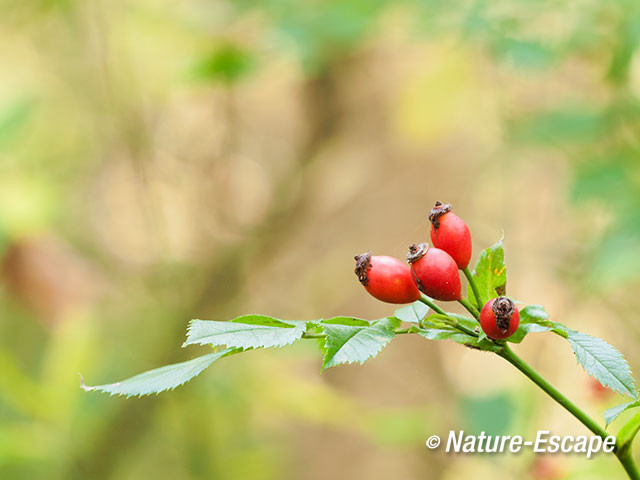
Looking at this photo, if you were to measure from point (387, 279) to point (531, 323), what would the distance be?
0.41 ft

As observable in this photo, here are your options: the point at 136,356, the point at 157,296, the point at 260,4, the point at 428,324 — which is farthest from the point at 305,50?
the point at 136,356

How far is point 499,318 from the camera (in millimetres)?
521

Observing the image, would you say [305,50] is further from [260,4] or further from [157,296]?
[157,296]

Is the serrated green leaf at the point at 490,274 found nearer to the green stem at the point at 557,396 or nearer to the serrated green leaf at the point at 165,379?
the green stem at the point at 557,396

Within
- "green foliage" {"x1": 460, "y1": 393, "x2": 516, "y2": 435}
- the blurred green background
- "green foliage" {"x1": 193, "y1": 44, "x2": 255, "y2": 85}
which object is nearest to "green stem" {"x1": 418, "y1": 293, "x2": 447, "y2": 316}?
the blurred green background

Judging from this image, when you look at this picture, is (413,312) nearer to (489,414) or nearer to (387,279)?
(387,279)

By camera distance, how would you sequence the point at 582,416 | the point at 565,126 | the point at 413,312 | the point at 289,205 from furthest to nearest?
1. the point at 289,205
2. the point at 565,126
3. the point at 413,312
4. the point at 582,416

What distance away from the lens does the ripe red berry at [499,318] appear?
0.52 meters

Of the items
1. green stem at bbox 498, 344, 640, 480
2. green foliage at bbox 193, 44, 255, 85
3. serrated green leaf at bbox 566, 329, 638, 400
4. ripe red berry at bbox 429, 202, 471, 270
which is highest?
green foliage at bbox 193, 44, 255, 85

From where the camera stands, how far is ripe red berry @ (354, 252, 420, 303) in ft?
1.99

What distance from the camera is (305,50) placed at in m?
1.81

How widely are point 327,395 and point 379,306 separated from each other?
0.97 m

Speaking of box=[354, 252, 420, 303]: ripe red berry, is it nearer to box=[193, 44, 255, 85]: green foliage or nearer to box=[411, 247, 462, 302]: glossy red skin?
box=[411, 247, 462, 302]: glossy red skin

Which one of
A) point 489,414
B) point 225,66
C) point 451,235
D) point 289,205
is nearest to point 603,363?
point 451,235
